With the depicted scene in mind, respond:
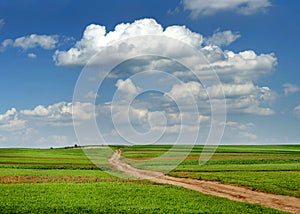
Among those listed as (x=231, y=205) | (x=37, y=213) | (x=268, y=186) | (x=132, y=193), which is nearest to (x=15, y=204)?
(x=37, y=213)

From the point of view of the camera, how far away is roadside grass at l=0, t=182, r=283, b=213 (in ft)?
87.9

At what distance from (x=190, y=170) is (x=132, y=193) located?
95.9 ft

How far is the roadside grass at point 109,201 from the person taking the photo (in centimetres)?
2678

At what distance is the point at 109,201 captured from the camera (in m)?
29.9

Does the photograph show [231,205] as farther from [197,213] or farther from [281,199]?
[281,199]

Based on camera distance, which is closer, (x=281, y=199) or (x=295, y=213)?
(x=295, y=213)

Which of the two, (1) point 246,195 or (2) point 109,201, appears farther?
(1) point 246,195

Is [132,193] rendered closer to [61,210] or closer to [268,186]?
[61,210]

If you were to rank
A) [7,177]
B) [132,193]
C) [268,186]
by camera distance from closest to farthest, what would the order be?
[132,193] < [268,186] < [7,177]

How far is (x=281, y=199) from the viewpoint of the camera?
3419 cm

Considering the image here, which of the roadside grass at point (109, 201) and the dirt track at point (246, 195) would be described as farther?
the dirt track at point (246, 195)

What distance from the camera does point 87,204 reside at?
93.1 feet

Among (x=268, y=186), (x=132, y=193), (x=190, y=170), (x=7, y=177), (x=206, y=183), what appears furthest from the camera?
(x=190, y=170)

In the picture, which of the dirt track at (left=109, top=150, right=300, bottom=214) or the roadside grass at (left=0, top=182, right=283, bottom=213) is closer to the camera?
the roadside grass at (left=0, top=182, right=283, bottom=213)
